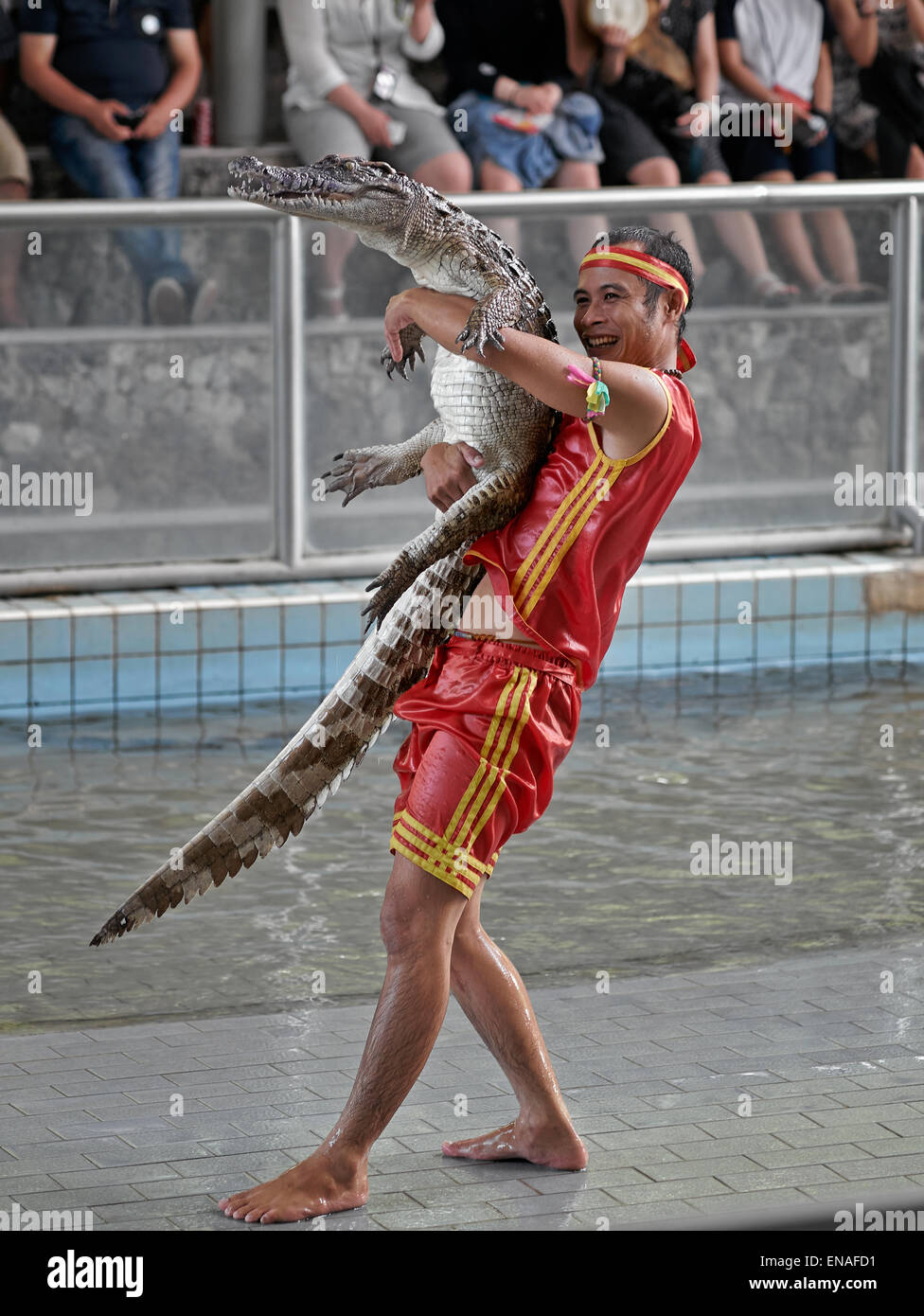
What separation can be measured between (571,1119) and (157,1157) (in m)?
0.82

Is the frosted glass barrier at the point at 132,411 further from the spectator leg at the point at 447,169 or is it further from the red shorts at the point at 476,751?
the red shorts at the point at 476,751

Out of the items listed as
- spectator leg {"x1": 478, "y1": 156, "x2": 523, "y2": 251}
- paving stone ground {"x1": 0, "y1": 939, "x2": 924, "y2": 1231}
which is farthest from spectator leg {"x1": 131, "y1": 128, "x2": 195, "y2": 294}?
paving stone ground {"x1": 0, "y1": 939, "x2": 924, "y2": 1231}

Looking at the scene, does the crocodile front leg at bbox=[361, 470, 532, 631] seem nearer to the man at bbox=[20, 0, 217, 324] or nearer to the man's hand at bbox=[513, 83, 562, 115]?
the man at bbox=[20, 0, 217, 324]

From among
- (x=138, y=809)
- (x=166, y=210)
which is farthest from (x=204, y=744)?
(x=166, y=210)

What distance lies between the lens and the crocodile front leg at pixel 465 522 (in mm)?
3730

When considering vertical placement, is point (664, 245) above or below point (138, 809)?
above

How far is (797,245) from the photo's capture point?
30.0 ft

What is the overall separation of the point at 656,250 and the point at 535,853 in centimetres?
293

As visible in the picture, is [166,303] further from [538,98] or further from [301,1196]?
[301,1196]

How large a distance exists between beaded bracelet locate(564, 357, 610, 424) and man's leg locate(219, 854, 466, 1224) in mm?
847

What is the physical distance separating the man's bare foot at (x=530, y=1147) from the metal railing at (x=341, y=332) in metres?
4.63

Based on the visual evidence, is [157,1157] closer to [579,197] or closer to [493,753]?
[493,753]

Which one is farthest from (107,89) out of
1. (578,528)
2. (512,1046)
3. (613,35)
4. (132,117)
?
(512,1046)

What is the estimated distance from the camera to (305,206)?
3.47 metres
